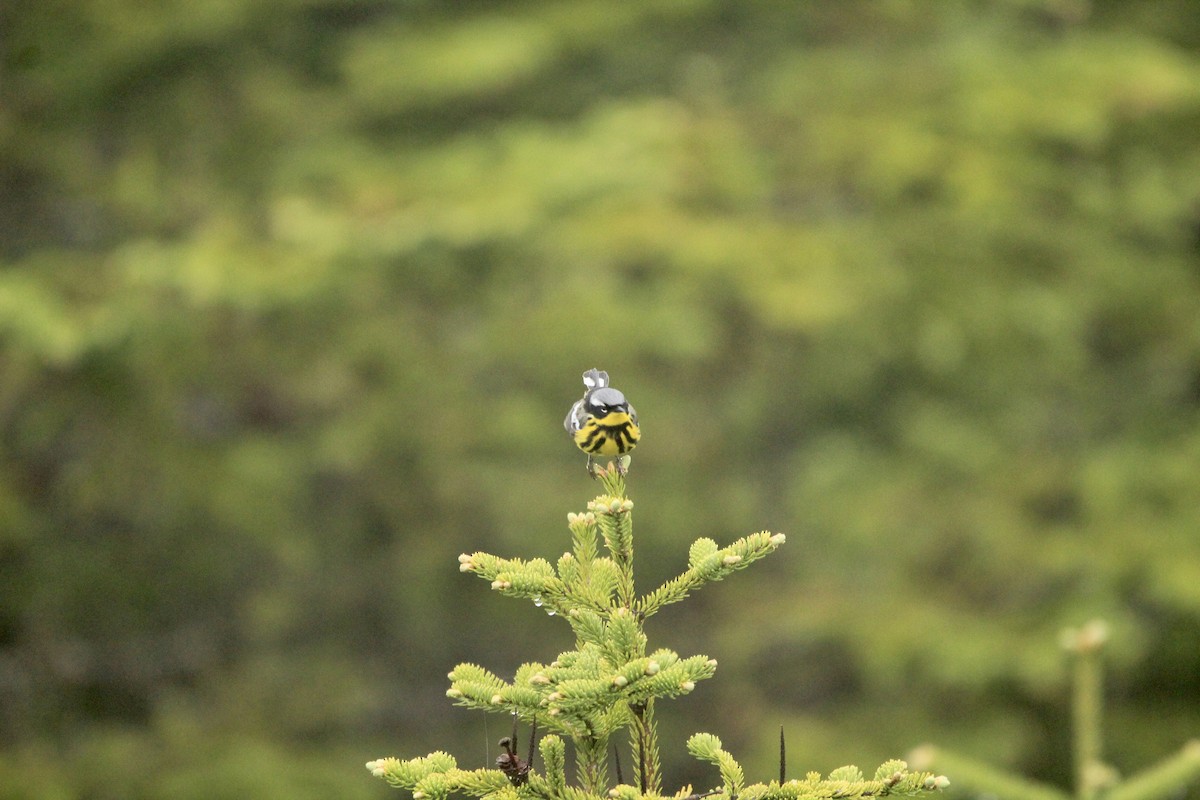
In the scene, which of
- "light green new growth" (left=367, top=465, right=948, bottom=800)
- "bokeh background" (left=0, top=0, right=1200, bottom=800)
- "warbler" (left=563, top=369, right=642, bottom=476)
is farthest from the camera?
"bokeh background" (left=0, top=0, right=1200, bottom=800)

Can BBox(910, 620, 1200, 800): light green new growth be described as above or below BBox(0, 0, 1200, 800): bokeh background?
below

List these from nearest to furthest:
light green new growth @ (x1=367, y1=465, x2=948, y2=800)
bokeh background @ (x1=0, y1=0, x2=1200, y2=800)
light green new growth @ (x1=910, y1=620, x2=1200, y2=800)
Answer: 1. light green new growth @ (x1=367, y1=465, x2=948, y2=800)
2. light green new growth @ (x1=910, y1=620, x2=1200, y2=800)
3. bokeh background @ (x1=0, y1=0, x2=1200, y2=800)

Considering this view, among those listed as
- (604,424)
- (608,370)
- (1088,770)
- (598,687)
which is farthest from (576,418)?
(608,370)

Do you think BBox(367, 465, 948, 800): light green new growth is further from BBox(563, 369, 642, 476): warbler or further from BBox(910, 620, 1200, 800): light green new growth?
BBox(910, 620, 1200, 800): light green new growth

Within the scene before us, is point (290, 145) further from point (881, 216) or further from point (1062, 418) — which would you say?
point (1062, 418)

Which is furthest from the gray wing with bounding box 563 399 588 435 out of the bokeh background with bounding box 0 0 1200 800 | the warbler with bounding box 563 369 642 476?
the bokeh background with bounding box 0 0 1200 800

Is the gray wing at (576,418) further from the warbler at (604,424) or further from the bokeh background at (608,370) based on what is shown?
the bokeh background at (608,370)
